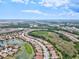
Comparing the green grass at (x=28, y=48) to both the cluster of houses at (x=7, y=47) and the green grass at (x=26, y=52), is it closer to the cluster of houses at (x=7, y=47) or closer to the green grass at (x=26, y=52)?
the green grass at (x=26, y=52)

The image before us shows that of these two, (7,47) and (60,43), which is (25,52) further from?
(60,43)

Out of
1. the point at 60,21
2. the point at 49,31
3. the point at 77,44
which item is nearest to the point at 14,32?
the point at 49,31

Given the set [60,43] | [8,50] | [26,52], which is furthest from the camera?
[60,43]

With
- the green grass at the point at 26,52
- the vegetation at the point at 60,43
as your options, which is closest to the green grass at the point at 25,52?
the green grass at the point at 26,52

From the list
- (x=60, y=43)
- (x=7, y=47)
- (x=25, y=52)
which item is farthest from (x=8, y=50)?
(x=60, y=43)

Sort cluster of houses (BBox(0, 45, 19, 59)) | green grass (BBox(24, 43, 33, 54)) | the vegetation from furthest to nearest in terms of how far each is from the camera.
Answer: the vegetation → green grass (BBox(24, 43, 33, 54)) → cluster of houses (BBox(0, 45, 19, 59))

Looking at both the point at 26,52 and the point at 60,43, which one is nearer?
the point at 26,52

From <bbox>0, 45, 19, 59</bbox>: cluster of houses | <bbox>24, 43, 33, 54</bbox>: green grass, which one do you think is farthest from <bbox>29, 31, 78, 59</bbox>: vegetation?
<bbox>0, 45, 19, 59</bbox>: cluster of houses

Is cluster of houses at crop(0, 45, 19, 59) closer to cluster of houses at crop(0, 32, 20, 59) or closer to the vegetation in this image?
cluster of houses at crop(0, 32, 20, 59)
